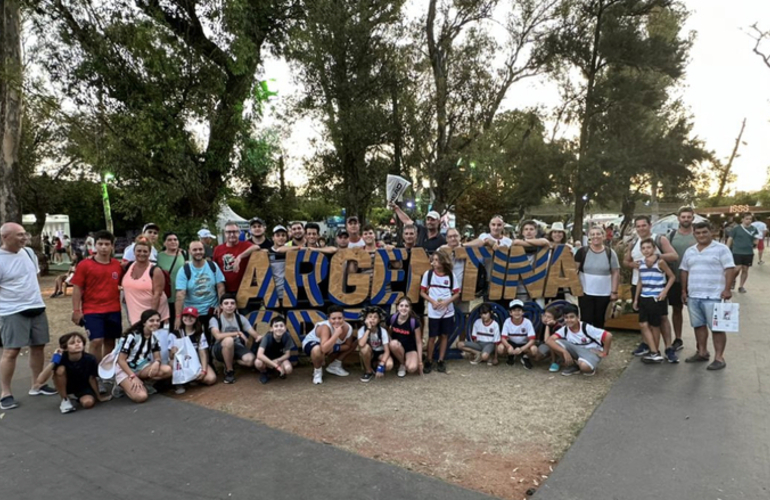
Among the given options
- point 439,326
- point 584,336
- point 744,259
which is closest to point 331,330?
point 439,326

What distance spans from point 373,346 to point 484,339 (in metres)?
1.60

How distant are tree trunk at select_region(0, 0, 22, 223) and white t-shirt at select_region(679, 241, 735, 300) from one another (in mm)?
11903

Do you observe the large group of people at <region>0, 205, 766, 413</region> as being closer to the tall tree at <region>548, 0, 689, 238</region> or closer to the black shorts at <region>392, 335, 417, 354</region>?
the black shorts at <region>392, 335, 417, 354</region>

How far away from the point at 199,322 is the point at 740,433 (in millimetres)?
5600

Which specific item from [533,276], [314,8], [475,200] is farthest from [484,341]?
[475,200]

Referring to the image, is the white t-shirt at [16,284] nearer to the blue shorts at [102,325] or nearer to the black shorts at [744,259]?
the blue shorts at [102,325]

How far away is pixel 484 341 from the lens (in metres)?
6.12

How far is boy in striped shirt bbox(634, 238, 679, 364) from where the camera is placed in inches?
224

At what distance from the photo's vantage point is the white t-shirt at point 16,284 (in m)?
4.70

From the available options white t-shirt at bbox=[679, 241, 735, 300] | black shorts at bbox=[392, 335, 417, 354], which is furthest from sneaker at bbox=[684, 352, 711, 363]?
black shorts at bbox=[392, 335, 417, 354]

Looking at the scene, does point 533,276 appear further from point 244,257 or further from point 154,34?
point 154,34

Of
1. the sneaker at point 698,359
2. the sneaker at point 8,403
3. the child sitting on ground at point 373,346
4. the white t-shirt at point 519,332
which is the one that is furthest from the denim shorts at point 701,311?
the sneaker at point 8,403

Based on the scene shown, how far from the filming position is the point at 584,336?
5.59m

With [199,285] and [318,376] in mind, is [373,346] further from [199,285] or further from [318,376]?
[199,285]
